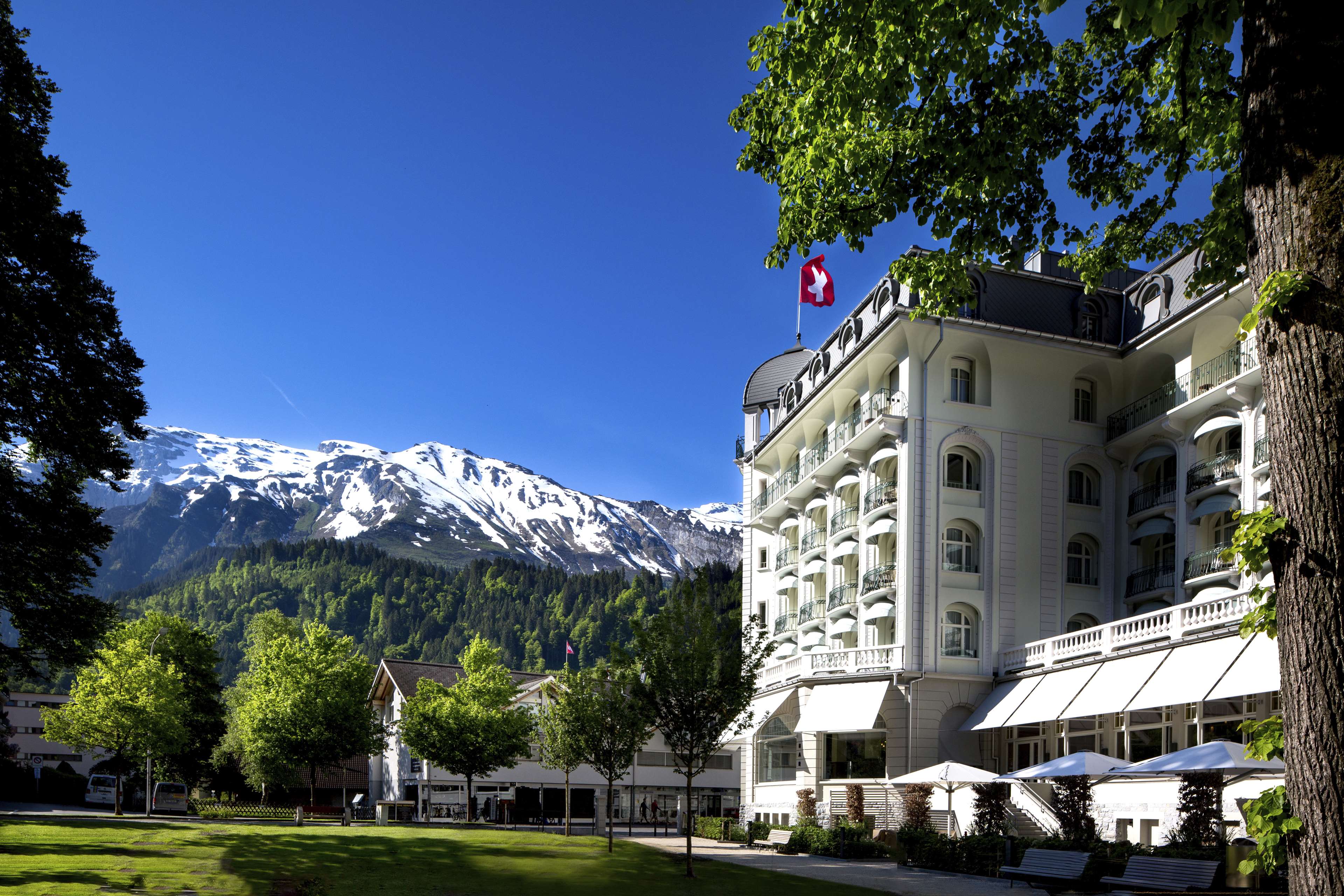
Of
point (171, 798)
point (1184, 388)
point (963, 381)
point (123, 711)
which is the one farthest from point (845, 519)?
point (171, 798)

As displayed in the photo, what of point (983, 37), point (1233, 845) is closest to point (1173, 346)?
point (1233, 845)

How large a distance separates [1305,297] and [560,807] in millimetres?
85279

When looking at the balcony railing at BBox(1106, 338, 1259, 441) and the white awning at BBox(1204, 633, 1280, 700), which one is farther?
the balcony railing at BBox(1106, 338, 1259, 441)

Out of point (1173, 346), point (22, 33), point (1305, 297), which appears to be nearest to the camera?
point (1305, 297)

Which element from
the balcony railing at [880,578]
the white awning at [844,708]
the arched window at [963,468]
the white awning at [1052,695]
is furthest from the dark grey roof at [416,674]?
the white awning at [1052,695]

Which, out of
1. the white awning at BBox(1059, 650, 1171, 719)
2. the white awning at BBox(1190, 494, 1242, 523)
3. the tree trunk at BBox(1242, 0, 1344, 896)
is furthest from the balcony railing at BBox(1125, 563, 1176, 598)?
the tree trunk at BBox(1242, 0, 1344, 896)

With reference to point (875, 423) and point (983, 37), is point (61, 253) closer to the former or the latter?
point (983, 37)

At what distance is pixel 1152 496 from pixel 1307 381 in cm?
4222

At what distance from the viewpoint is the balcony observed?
108ft

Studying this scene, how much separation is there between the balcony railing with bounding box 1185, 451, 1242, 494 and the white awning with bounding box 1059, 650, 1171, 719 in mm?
7651

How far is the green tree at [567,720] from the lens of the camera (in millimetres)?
45594

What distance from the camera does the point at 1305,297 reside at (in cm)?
582

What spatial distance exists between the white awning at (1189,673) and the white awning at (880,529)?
1421cm

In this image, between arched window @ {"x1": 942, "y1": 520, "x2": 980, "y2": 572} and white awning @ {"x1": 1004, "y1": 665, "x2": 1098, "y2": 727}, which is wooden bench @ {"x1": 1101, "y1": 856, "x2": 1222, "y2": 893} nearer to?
white awning @ {"x1": 1004, "y1": 665, "x2": 1098, "y2": 727}
